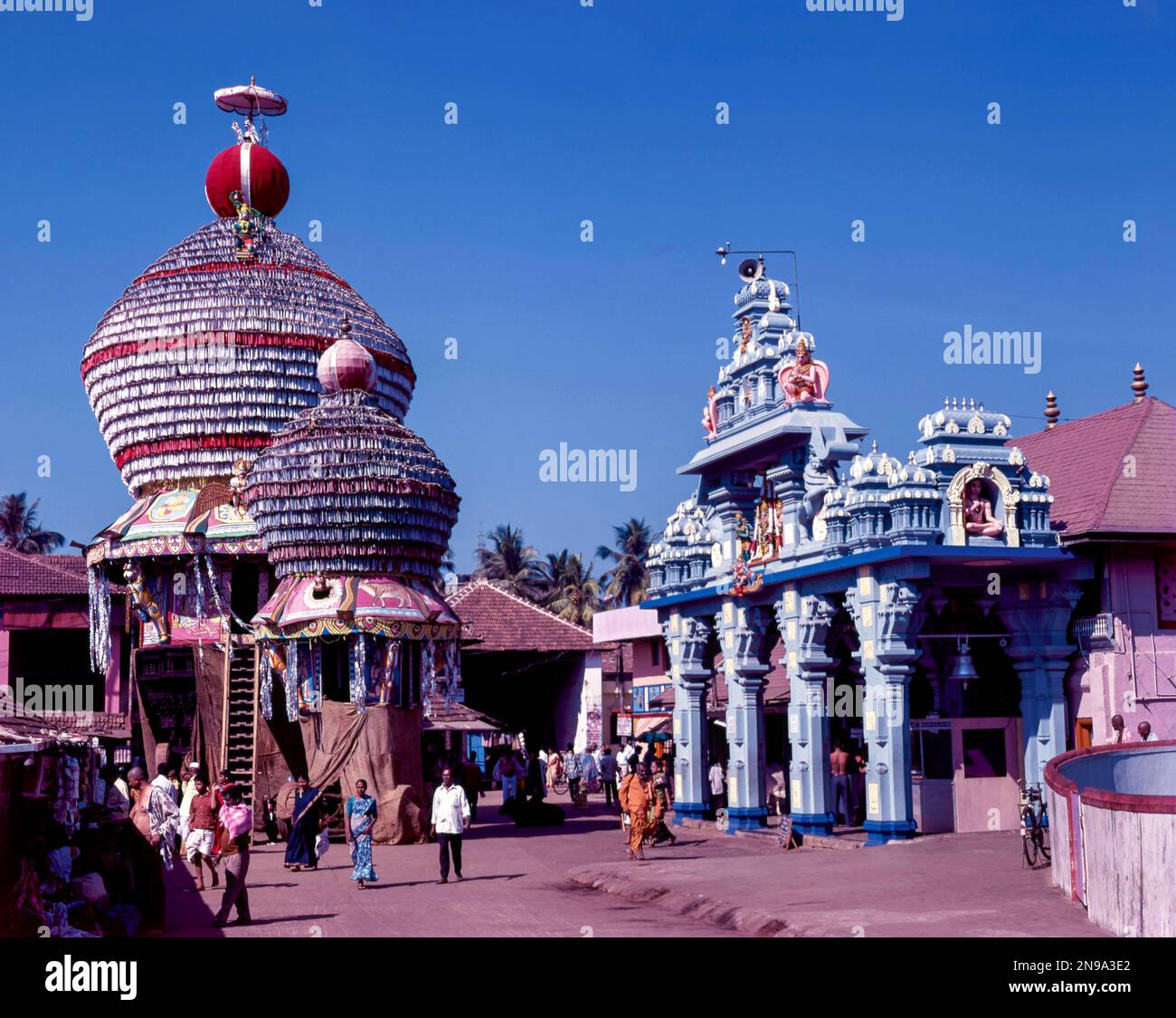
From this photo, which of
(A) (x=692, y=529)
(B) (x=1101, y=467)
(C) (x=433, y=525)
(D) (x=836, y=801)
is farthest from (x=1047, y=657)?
(C) (x=433, y=525)

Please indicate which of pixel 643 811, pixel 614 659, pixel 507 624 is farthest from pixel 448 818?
pixel 614 659

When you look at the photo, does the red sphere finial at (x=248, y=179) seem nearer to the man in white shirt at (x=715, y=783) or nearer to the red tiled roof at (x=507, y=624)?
the man in white shirt at (x=715, y=783)

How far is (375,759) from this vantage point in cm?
2703

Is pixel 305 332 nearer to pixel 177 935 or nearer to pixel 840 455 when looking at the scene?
pixel 840 455

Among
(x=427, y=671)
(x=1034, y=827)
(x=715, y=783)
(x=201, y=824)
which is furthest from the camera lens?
(x=715, y=783)

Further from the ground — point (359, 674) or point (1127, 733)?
point (359, 674)

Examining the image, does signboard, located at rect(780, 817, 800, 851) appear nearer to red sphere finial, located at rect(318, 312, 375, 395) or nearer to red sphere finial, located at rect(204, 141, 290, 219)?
red sphere finial, located at rect(318, 312, 375, 395)

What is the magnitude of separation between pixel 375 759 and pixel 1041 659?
37.6 feet

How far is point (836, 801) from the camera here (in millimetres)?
27312

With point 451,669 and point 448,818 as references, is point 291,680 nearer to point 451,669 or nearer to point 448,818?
point 451,669

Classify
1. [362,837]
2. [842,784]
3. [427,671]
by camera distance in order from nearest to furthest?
[362,837] → [842,784] → [427,671]

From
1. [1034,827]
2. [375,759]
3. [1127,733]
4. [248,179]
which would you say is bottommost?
[1034,827]

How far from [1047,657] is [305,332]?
1652 centimetres

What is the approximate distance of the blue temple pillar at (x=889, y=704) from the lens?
22.0 m
